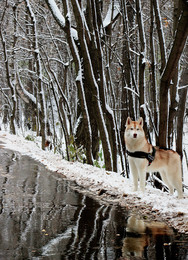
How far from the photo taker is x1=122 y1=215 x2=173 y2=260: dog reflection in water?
3674 mm

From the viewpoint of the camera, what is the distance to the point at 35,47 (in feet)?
58.5

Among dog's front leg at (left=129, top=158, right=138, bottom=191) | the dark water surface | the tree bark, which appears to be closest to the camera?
the dark water surface

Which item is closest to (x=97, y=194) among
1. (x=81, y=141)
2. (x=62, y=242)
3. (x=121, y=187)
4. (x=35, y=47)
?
(x=121, y=187)

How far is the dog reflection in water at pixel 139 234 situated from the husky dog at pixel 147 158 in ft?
5.36

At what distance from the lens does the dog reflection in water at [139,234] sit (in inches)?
145

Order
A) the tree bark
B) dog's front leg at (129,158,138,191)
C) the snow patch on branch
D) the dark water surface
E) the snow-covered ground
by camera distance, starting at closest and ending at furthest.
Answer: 1. the dark water surface
2. the snow-covered ground
3. the tree bark
4. dog's front leg at (129,158,138,191)
5. the snow patch on branch

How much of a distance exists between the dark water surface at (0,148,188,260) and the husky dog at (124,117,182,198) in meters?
1.20

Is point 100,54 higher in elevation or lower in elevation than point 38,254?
higher

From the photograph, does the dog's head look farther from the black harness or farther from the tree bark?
the tree bark

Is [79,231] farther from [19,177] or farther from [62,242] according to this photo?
[19,177]

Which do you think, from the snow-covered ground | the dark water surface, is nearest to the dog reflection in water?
the dark water surface

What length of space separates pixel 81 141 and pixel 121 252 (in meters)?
11.1

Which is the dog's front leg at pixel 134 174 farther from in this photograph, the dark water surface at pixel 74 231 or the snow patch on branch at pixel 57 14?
the snow patch on branch at pixel 57 14

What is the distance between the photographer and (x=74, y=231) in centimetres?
437
